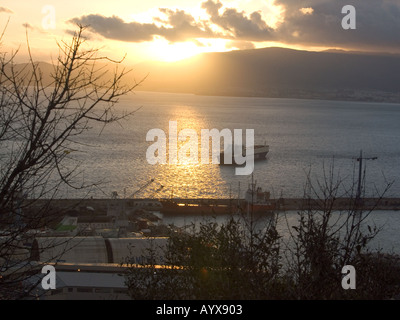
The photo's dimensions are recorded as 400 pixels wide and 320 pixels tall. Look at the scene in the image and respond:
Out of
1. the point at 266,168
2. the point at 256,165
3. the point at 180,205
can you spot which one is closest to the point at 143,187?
the point at 180,205

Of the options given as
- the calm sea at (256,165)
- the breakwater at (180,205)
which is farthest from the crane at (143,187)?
the breakwater at (180,205)

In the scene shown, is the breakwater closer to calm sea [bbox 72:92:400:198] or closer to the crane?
calm sea [bbox 72:92:400:198]

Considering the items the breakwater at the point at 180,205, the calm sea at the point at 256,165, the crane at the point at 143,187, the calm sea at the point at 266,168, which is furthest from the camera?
the calm sea at the point at 256,165

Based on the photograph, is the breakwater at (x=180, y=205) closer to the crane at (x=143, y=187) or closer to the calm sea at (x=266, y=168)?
the calm sea at (x=266, y=168)

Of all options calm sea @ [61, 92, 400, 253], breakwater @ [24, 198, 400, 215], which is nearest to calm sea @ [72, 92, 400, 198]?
calm sea @ [61, 92, 400, 253]

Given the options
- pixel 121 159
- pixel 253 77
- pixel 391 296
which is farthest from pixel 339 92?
pixel 391 296

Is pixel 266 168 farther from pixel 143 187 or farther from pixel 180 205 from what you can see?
pixel 180 205

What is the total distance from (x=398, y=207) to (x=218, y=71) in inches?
3360

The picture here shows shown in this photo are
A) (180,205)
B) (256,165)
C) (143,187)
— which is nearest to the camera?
(180,205)

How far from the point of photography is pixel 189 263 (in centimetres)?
287

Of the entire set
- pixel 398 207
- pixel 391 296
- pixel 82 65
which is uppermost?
pixel 82 65

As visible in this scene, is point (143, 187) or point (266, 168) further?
point (266, 168)
